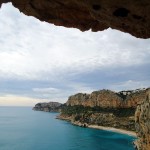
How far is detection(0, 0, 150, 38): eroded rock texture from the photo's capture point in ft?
45.5

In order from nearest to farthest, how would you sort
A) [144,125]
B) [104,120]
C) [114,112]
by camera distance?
1. [144,125]
2. [104,120]
3. [114,112]

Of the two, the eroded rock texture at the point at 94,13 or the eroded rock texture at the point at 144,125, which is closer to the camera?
the eroded rock texture at the point at 94,13

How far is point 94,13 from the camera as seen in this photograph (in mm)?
15328

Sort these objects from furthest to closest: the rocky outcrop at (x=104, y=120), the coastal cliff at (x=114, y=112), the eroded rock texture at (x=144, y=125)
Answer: the coastal cliff at (x=114, y=112)
the rocky outcrop at (x=104, y=120)
the eroded rock texture at (x=144, y=125)

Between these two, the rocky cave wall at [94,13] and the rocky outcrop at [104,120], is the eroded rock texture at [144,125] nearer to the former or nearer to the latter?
the rocky cave wall at [94,13]

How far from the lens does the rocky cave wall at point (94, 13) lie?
13.9 m

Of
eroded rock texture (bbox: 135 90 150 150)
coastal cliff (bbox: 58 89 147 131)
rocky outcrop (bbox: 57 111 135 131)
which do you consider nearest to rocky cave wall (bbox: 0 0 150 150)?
eroded rock texture (bbox: 135 90 150 150)

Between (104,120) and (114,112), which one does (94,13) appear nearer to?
(104,120)

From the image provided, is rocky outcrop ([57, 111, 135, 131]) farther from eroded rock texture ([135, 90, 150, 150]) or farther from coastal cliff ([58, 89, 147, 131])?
eroded rock texture ([135, 90, 150, 150])

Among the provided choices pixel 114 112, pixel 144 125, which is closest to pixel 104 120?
pixel 114 112

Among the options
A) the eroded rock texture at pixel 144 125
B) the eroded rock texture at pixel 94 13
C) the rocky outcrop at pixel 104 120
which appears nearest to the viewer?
the eroded rock texture at pixel 94 13

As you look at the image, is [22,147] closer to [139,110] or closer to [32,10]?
[139,110]

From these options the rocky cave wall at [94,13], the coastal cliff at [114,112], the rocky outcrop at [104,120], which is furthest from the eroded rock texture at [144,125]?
the coastal cliff at [114,112]

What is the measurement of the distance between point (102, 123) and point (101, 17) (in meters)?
151
